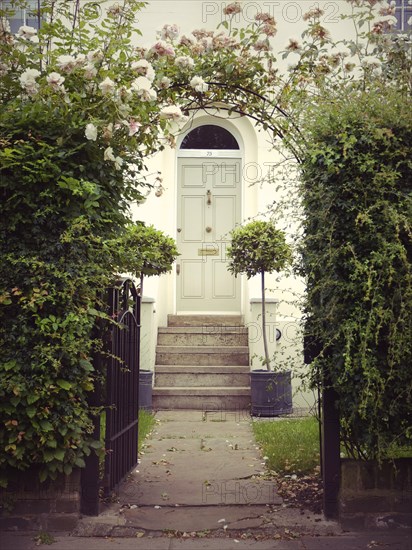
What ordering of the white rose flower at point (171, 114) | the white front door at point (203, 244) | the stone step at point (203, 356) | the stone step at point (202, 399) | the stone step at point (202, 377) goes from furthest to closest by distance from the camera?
the white front door at point (203, 244) < the stone step at point (203, 356) < the stone step at point (202, 377) < the stone step at point (202, 399) < the white rose flower at point (171, 114)

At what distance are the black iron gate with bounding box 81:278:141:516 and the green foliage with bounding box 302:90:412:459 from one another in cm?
134

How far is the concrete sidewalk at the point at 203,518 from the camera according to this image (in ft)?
12.6

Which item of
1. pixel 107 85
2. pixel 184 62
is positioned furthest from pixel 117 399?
pixel 184 62

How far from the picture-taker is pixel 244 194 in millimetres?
10961

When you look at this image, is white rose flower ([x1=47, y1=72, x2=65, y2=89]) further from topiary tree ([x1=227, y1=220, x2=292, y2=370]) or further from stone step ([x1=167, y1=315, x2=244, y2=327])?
stone step ([x1=167, y1=315, x2=244, y2=327])

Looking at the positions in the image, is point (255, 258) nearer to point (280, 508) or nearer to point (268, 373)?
point (268, 373)

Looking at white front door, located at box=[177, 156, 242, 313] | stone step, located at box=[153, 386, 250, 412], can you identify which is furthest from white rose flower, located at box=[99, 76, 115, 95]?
white front door, located at box=[177, 156, 242, 313]

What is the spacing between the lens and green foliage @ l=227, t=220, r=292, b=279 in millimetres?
8789

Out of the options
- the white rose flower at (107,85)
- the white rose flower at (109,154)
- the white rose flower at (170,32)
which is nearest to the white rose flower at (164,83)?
the white rose flower at (170,32)

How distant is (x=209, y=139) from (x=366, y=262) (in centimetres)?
774

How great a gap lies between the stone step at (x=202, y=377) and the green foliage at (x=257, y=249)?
5.11ft

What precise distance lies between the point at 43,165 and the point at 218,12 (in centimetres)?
750

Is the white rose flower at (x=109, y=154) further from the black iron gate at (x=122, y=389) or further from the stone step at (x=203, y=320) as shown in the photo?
the stone step at (x=203, y=320)

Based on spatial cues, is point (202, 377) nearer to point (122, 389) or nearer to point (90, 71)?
point (122, 389)
